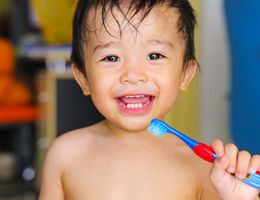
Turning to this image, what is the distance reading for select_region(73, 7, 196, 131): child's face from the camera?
0.81 m

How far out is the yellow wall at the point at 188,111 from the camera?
56.3 inches

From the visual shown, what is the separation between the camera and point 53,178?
94 cm

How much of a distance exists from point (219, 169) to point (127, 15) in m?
0.35

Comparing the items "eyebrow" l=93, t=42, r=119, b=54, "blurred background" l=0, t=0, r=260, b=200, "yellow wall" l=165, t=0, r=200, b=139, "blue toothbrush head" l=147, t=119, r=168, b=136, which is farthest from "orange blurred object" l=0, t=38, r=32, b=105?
"blue toothbrush head" l=147, t=119, r=168, b=136

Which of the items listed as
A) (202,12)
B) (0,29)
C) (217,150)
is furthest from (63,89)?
(0,29)

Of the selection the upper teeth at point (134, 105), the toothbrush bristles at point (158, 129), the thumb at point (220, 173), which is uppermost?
the upper teeth at point (134, 105)

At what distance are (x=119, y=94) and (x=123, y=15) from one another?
0.53ft

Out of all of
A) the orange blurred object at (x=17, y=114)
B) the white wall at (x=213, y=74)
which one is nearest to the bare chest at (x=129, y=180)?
the white wall at (x=213, y=74)

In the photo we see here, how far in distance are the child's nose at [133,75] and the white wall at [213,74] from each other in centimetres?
71

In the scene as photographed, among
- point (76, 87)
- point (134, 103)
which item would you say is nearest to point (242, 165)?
point (134, 103)

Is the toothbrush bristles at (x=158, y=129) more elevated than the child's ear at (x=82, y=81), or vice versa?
the child's ear at (x=82, y=81)

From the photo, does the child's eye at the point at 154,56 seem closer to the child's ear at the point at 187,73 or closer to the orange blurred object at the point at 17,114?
the child's ear at the point at 187,73

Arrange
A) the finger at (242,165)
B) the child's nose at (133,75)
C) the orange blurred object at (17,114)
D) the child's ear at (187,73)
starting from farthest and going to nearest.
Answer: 1. the orange blurred object at (17,114)
2. the child's ear at (187,73)
3. the child's nose at (133,75)
4. the finger at (242,165)

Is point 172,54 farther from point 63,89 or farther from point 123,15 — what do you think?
point 63,89
